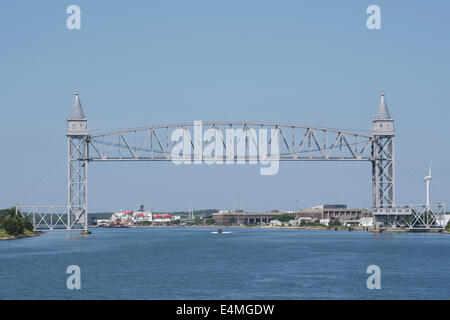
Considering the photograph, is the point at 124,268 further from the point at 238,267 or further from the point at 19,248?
the point at 19,248

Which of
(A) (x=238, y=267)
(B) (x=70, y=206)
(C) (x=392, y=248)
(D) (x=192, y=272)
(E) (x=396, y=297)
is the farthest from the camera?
(B) (x=70, y=206)

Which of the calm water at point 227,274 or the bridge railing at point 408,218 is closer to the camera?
the calm water at point 227,274

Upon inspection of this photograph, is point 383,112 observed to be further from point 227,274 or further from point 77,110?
point 227,274

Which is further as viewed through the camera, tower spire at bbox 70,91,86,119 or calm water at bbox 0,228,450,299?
tower spire at bbox 70,91,86,119

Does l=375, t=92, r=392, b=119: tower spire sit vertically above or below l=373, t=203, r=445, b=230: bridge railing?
above

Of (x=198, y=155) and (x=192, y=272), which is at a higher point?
(x=198, y=155)

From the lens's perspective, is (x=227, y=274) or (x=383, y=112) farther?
(x=383, y=112)

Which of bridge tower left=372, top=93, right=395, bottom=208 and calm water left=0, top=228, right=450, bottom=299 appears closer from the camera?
calm water left=0, top=228, right=450, bottom=299

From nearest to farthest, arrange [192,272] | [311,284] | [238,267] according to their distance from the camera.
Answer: [311,284]
[192,272]
[238,267]

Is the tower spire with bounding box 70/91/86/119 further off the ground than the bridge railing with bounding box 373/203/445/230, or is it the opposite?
the tower spire with bounding box 70/91/86/119

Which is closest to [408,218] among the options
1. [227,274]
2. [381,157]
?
[381,157]
